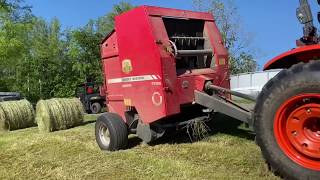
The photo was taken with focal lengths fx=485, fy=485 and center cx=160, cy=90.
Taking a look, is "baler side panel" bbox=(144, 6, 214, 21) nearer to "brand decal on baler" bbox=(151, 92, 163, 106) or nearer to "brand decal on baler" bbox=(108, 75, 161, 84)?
"brand decal on baler" bbox=(108, 75, 161, 84)

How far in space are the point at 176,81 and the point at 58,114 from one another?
5.69 meters

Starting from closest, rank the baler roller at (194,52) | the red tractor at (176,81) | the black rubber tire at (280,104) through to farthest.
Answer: the black rubber tire at (280,104) → the red tractor at (176,81) → the baler roller at (194,52)

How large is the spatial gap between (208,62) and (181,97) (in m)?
1.21

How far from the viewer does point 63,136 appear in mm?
10523

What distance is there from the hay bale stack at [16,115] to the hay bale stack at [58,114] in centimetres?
118

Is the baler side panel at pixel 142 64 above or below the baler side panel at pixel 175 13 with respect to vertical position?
below

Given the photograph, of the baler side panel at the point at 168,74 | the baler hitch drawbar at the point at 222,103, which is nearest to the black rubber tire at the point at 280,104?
the baler hitch drawbar at the point at 222,103

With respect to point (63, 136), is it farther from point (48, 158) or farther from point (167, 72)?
point (167, 72)

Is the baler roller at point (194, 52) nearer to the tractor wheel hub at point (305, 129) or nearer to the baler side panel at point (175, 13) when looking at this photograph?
the baler side panel at point (175, 13)

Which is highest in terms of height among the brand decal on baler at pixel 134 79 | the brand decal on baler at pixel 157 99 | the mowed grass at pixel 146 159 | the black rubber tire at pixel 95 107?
the brand decal on baler at pixel 134 79

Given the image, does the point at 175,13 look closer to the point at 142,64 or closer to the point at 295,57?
the point at 142,64

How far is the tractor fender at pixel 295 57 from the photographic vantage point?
5271mm

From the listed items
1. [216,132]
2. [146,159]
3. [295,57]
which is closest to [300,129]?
[295,57]

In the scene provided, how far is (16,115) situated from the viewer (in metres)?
13.8
